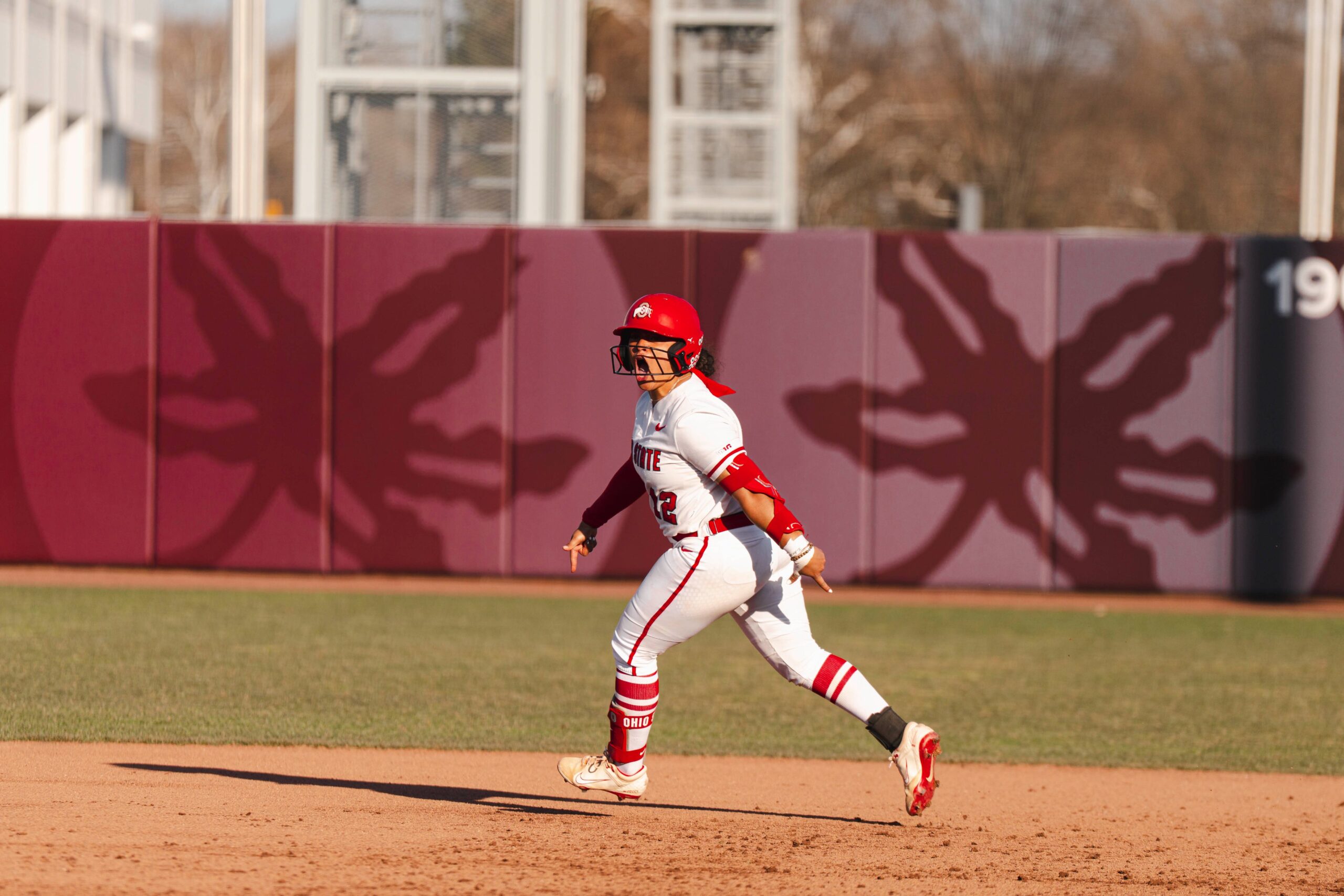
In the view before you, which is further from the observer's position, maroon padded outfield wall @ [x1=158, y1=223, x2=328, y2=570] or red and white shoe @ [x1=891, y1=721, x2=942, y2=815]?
maroon padded outfield wall @ [x1=158, y1=223, x2=328, y2=570]

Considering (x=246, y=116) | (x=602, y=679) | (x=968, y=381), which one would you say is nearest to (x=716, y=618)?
(x=602, y=679)

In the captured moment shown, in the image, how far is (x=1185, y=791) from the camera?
23.2 ft

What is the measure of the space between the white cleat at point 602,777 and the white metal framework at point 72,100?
67.8 feet

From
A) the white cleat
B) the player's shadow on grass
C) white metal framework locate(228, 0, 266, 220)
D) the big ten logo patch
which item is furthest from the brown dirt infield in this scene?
white metal framework locate(228, 0, 266, 220)

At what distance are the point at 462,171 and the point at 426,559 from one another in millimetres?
5438

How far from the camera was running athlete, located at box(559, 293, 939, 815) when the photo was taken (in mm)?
5441

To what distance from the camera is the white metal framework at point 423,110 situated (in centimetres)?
1725

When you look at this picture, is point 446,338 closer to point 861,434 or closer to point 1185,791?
point 861,434

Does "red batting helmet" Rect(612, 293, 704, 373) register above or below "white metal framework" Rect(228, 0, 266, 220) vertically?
below

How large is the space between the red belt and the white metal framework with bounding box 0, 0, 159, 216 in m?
20.6

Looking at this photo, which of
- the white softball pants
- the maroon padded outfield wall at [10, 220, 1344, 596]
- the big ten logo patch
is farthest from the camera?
the maroon padded outfield wall at [10, 220, 1344, 596]

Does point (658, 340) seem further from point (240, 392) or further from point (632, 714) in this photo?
point (240, 392)

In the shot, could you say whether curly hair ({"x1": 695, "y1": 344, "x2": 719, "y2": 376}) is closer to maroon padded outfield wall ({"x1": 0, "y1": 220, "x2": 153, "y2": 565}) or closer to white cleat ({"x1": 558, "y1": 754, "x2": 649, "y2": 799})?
white cleat ({"x1": 558, "y1": 754, "x2": 649, "y2": 799})

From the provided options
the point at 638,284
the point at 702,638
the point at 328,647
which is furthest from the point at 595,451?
the point at 328,647
